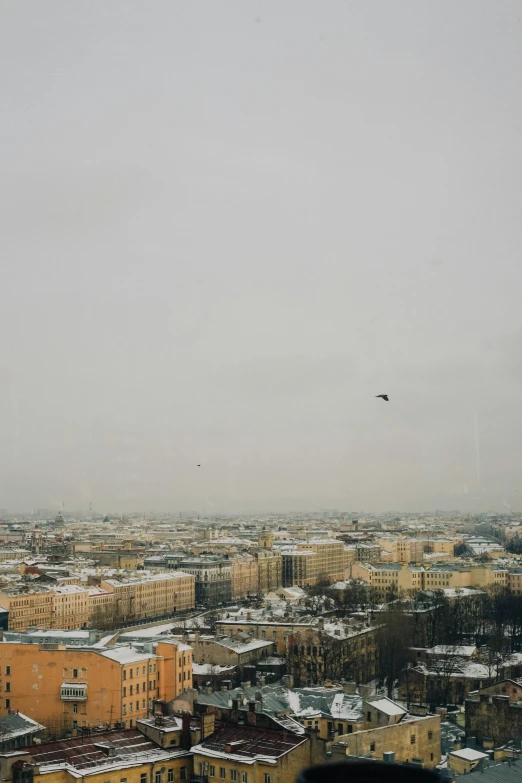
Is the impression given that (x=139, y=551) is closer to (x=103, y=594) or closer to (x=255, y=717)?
(x=103, y=594)

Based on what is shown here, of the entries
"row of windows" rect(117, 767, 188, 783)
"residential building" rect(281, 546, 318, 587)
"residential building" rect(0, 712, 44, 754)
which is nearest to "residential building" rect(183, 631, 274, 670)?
"residential building" rect(0, 712, 44, 754)

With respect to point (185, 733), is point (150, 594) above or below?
below

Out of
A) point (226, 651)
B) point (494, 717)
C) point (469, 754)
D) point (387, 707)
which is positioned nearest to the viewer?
point (469, 754)

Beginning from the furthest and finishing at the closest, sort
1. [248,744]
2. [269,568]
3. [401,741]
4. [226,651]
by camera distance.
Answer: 1. [269,568]
2. [226,651]
3. [401,741]
4. [248,744]

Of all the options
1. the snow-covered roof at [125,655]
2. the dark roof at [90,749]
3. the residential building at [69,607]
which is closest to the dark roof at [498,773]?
the dark roof at [90,749]

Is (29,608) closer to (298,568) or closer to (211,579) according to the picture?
(211,579)

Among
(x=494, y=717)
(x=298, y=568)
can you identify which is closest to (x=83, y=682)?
(x=494, y=717)

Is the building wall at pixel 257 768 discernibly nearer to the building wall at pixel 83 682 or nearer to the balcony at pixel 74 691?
the building wall at pixel 83 682
